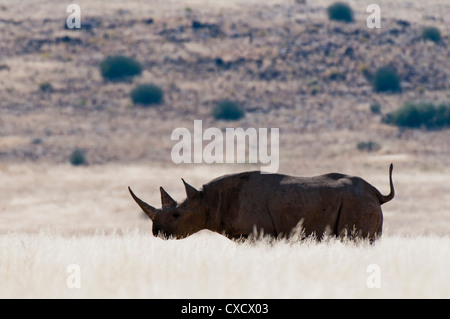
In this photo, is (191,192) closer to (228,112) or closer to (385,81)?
(228,112)

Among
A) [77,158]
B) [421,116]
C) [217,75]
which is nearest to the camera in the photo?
[77,158]

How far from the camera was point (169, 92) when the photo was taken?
71750mm

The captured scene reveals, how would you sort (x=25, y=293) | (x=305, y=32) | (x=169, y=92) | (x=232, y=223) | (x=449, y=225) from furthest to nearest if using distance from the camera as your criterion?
(x=305, y=32)
(x=169, y=92)
(x=449, y=225)
(x=232, y=223)
(x=25, y=293)

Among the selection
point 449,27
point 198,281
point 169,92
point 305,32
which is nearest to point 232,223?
point 198,281

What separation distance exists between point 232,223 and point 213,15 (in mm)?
71300

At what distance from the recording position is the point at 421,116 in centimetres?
6588

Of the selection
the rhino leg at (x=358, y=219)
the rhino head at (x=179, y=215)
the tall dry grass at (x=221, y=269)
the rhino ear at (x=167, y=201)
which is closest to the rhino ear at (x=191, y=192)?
the rhino head at (x=179, y=215)

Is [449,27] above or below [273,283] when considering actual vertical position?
above

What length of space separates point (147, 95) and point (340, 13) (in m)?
21.2

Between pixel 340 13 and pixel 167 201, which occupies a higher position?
pixel 340 13

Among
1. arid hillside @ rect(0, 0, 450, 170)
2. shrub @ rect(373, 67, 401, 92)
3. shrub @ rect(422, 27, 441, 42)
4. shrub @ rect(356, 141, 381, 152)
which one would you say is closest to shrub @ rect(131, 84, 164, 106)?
arid hillside @ rect(0, 0, 450, 170)

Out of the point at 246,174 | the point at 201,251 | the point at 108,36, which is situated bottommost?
the point at 201,251

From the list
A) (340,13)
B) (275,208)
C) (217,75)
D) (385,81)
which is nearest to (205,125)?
(217,75)

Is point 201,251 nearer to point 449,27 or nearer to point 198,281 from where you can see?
point 198,281
